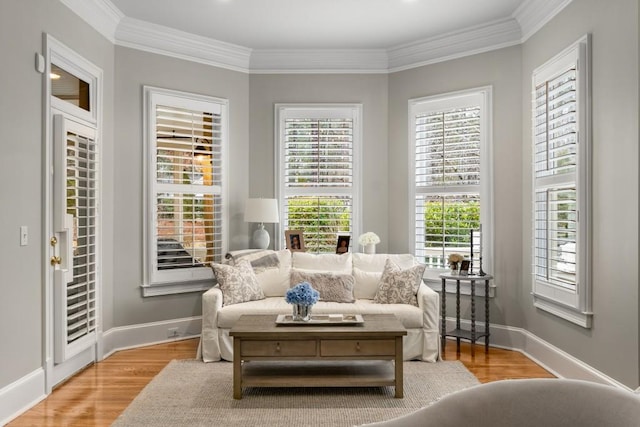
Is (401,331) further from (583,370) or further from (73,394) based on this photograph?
(73,394)

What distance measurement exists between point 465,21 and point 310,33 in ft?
4.86

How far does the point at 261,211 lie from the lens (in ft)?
17.4

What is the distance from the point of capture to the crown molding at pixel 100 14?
13.5 ft

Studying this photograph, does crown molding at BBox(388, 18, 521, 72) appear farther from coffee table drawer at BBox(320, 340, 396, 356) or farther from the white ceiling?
coffee table drawer at BBox(320, 340, 396, 356)

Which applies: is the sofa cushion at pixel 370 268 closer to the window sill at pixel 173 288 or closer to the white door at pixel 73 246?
the window sill at pixel 173 288

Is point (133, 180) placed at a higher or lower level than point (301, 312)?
higher

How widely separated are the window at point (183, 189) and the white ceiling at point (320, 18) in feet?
2.32

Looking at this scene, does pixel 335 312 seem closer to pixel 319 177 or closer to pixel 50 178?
pixel 319 177

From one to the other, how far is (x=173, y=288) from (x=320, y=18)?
294 cm

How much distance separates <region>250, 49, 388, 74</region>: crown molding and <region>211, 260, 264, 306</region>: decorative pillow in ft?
7.50

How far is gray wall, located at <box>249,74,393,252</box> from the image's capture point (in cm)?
573
